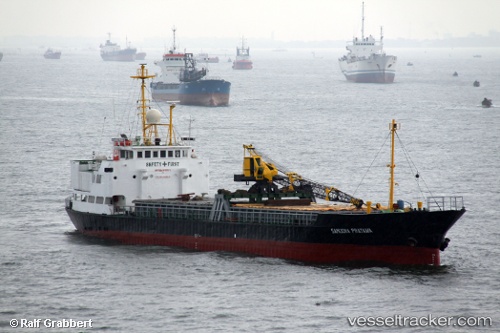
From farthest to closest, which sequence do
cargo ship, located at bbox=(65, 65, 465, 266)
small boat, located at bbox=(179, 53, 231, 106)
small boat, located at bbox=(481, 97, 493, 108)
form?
small boat, located at bbox=(179, 53, 231, 106)
small boat, located at bbox=(481, 97, 493, 108)
cargo ship, located at bbox=(65, 65, 465, 266)

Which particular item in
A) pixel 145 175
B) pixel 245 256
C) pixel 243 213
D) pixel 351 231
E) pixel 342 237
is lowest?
pixel 245 256

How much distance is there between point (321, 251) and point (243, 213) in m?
4.69

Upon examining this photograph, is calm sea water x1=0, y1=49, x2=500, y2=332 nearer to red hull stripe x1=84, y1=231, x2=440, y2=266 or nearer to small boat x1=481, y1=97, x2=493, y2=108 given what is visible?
red hull stripe x1=84, y1=231, x2=440, y2=266

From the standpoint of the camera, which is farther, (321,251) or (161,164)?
(161,164)

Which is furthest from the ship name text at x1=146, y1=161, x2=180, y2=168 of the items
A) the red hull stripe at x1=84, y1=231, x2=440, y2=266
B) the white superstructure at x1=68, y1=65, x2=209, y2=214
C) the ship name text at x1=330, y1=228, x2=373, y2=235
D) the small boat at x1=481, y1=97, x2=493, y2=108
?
the small boat at x1=481, y1=97, x2=493, y2=108

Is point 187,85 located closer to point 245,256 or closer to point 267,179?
point 267,179

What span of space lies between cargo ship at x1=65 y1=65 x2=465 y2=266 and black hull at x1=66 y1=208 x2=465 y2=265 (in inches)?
1.7

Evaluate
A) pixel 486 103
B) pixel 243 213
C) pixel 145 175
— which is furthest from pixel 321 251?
pixel 486 103

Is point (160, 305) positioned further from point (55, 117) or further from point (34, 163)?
point (55, 117)

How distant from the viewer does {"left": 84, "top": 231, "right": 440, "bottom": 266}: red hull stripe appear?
4600 centimetres

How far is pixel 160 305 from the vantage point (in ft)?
132

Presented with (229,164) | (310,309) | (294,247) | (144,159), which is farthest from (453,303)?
(229,164)

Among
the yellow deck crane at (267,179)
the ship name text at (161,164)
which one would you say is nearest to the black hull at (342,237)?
the yellow deck crane at (267,179)

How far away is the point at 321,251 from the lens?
46.9m
